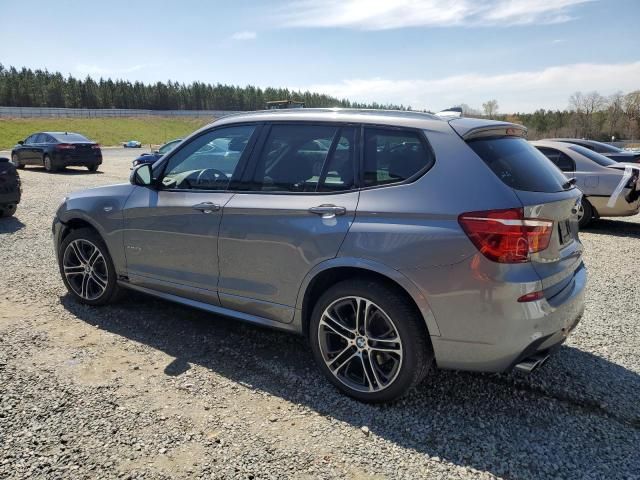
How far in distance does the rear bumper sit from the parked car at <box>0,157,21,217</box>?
911 cm

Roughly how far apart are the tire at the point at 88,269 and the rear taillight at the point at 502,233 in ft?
11.0

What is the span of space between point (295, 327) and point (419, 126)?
62.4 inches

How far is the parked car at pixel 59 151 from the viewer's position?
60.0ft

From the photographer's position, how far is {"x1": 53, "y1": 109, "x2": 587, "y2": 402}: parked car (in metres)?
2.65

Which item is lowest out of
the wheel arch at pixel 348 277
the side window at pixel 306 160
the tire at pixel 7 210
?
the tire at pixel 7 210

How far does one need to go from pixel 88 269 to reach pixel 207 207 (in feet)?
5.81

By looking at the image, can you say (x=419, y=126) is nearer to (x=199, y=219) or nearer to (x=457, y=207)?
(x=457, y=207)

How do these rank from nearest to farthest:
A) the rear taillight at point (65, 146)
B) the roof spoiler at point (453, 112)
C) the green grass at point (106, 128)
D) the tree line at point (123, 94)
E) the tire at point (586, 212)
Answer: the roof spoiler at point (453, 112)
the tire at point (586, 212)
the rear taillight at point (65, 146)
the green grass at point (106, 128)
the tree line at point (123, 94)

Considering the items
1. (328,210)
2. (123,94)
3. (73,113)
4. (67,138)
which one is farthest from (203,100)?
(328,210)

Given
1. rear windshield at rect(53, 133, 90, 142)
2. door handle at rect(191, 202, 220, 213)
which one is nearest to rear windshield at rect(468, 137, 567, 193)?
door handle at rect(191, 202, 220, 213)

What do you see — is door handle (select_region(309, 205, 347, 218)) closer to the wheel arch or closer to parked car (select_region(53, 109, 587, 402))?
parked car (select_region(53, 109, 587, 402))

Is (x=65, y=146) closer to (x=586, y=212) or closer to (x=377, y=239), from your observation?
(x=586, y=212)

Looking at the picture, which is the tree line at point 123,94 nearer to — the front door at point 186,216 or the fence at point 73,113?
the fence at point 73,113

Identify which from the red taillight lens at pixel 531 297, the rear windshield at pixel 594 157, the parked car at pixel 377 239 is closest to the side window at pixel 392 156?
the parked car at pixel 377 239
